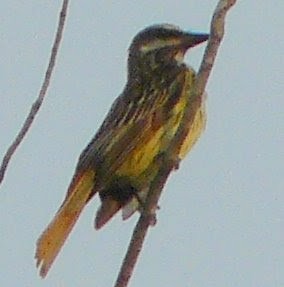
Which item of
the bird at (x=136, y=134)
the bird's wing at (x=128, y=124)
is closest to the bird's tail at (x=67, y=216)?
the bird at (x=136, y=134)

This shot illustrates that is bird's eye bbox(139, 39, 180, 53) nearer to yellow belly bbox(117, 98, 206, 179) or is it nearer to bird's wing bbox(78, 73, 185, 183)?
bird's wing bbox(78, 73, 185, 183)

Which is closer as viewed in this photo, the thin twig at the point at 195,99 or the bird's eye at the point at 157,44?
the thin twig at the point at 195,99

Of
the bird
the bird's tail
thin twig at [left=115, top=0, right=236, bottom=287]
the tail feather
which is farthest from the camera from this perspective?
the tail feather

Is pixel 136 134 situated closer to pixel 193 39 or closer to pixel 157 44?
pixel 193 39

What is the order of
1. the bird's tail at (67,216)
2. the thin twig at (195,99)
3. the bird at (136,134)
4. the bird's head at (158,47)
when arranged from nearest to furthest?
the thin twig at (195,99)
the bird's tail at (67,216)
the bird at (136,134)
the bird's head at (158,47)

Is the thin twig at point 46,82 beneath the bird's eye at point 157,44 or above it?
beneath

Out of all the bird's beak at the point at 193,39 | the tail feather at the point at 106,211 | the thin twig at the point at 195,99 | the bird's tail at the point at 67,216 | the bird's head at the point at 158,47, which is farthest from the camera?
the bird's head at the point at 158,47

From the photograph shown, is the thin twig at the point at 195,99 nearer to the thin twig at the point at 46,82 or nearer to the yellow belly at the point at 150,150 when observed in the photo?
Answer: the thin twig at the point at 46,82

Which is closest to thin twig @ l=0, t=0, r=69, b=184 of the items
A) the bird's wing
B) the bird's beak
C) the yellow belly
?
the bird's wing

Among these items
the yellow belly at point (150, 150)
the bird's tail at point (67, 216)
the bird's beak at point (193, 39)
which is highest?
the bird's beak at point (193, 39)
